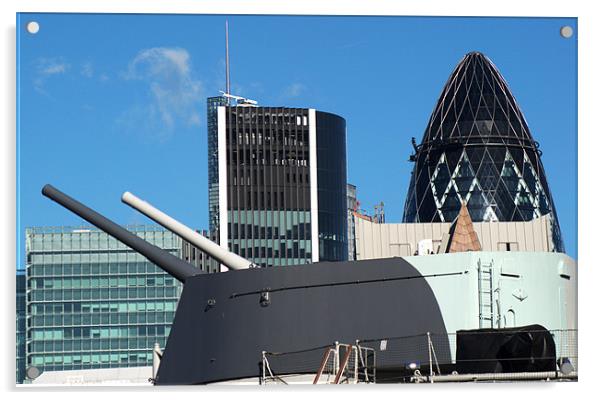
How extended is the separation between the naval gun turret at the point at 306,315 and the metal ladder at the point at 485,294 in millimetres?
341

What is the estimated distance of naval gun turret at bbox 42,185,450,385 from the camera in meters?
11.4

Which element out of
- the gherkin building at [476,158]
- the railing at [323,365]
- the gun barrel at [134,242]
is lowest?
the railing at [323,365]

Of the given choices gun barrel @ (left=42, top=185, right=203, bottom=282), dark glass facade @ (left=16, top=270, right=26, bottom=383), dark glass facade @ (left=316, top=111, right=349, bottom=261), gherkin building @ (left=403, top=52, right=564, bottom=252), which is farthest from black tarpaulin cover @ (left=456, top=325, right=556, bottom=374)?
dark glass facade @ (left=316, top=111, right=349, bottom=261)

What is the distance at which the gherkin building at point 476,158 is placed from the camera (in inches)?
1300

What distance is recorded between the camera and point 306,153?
1823 inches

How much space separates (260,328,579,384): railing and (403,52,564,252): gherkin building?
56.4ft

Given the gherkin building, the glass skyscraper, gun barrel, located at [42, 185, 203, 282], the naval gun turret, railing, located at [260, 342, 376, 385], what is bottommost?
the glass skyscraper

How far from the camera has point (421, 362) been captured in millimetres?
11055

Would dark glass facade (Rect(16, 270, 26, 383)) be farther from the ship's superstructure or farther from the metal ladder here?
the metal ladder

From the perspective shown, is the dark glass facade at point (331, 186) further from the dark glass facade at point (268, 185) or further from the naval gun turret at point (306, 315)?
the naval gun turret at point (306, 315)

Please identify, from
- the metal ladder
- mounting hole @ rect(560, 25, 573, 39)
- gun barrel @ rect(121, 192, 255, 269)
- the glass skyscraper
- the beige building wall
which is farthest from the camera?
the glass skyscraper

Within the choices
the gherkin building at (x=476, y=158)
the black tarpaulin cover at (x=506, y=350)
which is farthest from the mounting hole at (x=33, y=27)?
the gherkin building at (x=476, y=158)

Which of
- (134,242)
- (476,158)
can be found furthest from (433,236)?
(476,158)

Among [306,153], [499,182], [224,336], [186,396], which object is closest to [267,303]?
[224,336]
